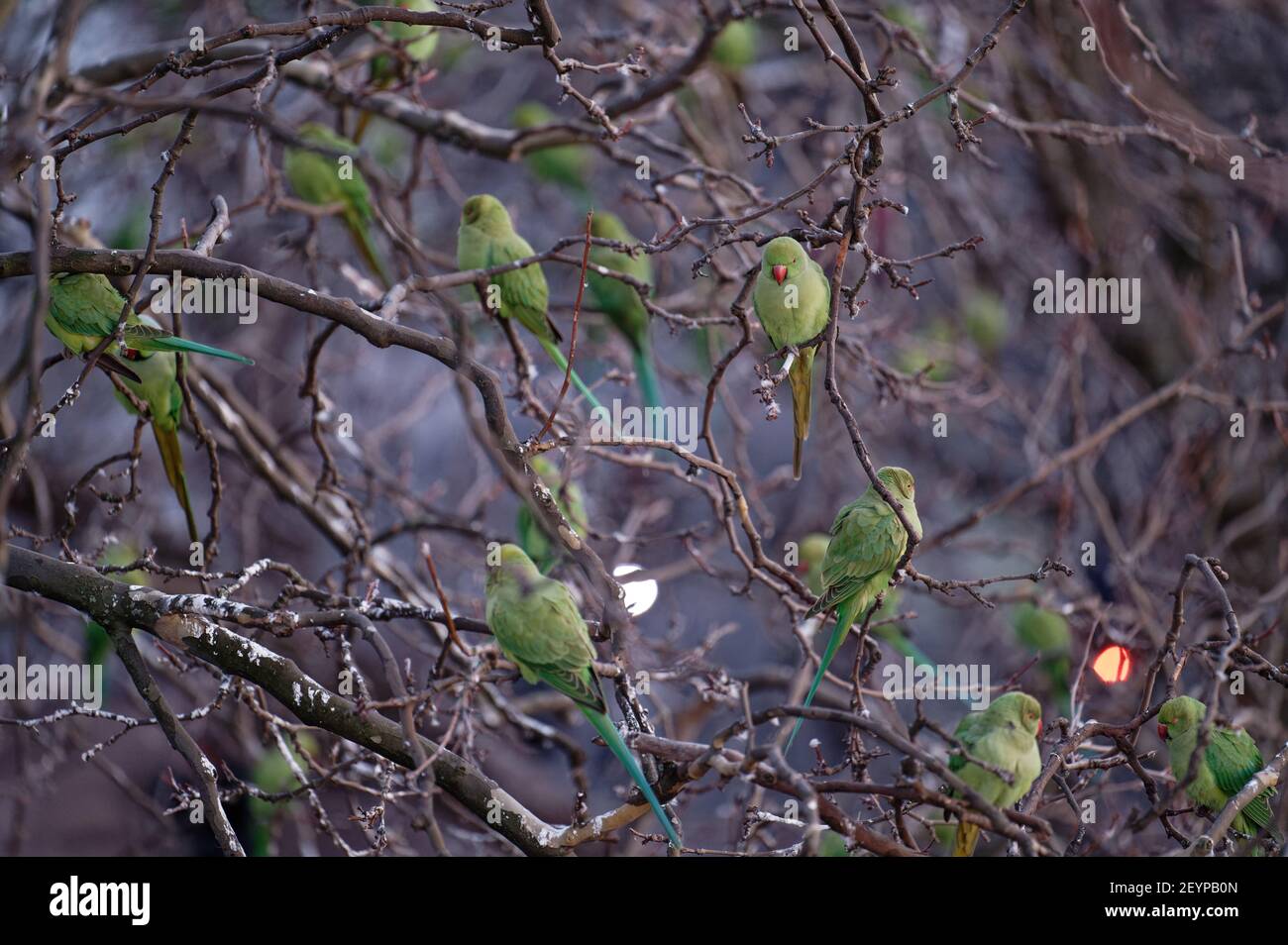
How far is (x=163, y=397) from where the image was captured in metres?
3.31

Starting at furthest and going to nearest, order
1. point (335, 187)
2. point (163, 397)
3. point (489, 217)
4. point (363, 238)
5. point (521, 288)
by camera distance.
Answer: point (363, 238) → point (335, 187) → point (489, 217) → point (521, 288) → point (163, 397)

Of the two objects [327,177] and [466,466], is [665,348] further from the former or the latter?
[327,177]

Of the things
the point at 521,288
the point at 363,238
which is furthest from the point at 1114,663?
the point at 363,238

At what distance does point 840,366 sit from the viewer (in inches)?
208

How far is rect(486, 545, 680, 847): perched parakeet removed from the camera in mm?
2709

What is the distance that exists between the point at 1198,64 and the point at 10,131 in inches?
266

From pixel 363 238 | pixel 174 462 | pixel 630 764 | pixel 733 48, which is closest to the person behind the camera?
pixel 630 764

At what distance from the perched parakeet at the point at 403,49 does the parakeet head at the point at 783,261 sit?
6.03ft

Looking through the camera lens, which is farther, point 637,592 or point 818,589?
point 818,589

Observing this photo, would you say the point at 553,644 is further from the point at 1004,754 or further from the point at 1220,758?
the point at 1220,758

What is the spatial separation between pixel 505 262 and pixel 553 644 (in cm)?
166

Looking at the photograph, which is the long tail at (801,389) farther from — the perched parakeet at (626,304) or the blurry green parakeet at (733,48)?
the blurry green parakeet at (733,48)

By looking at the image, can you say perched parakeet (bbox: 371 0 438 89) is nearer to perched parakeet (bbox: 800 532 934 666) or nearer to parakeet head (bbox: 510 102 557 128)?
parakeet head (bbox: 510 102 557 128)
